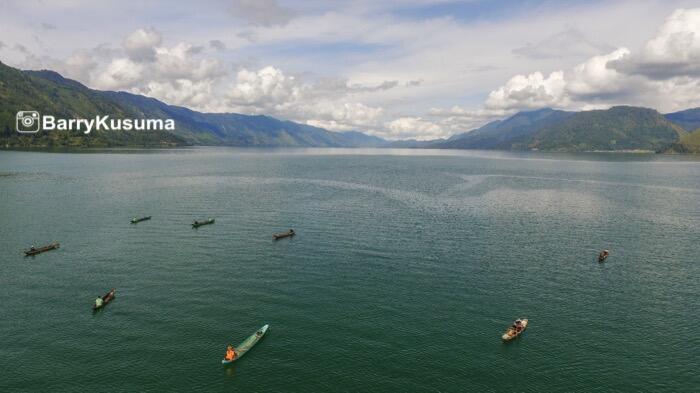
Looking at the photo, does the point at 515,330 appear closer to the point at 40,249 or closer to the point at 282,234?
the point at 282,234

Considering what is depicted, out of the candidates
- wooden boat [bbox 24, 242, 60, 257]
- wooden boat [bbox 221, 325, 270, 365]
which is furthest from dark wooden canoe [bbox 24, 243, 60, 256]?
wooden boat [bbox 221, 325, 270, 365]

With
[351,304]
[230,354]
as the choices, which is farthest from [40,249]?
[351,304]

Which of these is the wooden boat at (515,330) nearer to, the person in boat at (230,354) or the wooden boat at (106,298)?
the person in boat at (230,354)

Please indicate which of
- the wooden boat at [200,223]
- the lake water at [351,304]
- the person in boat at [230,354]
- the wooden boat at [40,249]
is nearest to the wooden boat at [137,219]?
the lake water at [351,304]

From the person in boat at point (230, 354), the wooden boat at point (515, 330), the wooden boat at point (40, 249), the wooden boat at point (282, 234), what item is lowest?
the person in boat at point (230, 354)

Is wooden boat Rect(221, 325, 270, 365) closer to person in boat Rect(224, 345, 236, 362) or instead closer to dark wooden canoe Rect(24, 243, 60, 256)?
person in boat Rect(224, 345, 236, 362)

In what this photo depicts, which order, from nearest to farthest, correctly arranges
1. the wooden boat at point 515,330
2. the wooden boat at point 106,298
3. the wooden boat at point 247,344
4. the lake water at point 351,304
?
the lake water at point 351,304 < the wooden boat at point 247,344 < the wooden boat at point 515,330 < the wooden boat at point 106,298
